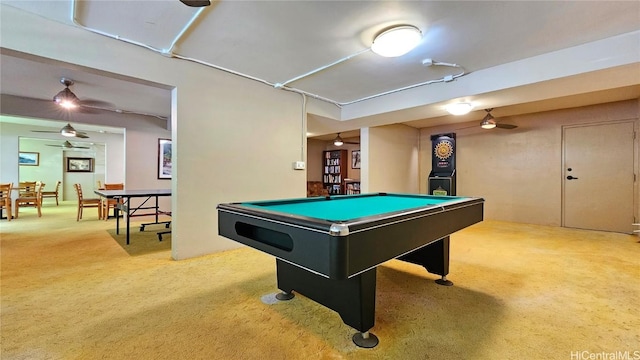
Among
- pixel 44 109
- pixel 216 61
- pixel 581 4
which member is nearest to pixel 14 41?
pixel 216 61

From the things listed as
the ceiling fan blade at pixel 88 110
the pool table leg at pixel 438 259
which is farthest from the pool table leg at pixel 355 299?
the ceiling fan blade at pixel 88 110

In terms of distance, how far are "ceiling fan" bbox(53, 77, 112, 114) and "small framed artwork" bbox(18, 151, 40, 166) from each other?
6368 millimetres

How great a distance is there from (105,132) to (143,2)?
772 centimetres

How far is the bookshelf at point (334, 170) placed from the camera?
8883 millimetres

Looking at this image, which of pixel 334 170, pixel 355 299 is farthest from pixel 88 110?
pixel 334 170

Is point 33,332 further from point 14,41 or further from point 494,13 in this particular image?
point 494,13

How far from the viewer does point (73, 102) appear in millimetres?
3404

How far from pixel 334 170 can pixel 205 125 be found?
6280 millimetres

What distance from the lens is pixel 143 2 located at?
197cm

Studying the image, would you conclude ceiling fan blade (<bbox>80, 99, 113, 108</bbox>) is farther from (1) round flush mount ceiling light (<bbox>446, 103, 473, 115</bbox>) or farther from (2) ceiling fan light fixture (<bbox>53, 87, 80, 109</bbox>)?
(1) round flush mount ceiling light (<bbox>446, 103, 473, 115</bbox>)

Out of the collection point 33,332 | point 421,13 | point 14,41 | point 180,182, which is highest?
point 421,13

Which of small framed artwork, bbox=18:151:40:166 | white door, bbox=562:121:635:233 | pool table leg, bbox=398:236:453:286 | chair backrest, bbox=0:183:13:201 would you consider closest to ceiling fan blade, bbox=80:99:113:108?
chair backrest, bbox=0:183:13:201

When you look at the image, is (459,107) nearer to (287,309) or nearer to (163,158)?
(287,309)

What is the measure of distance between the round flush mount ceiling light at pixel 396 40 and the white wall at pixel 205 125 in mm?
1798
